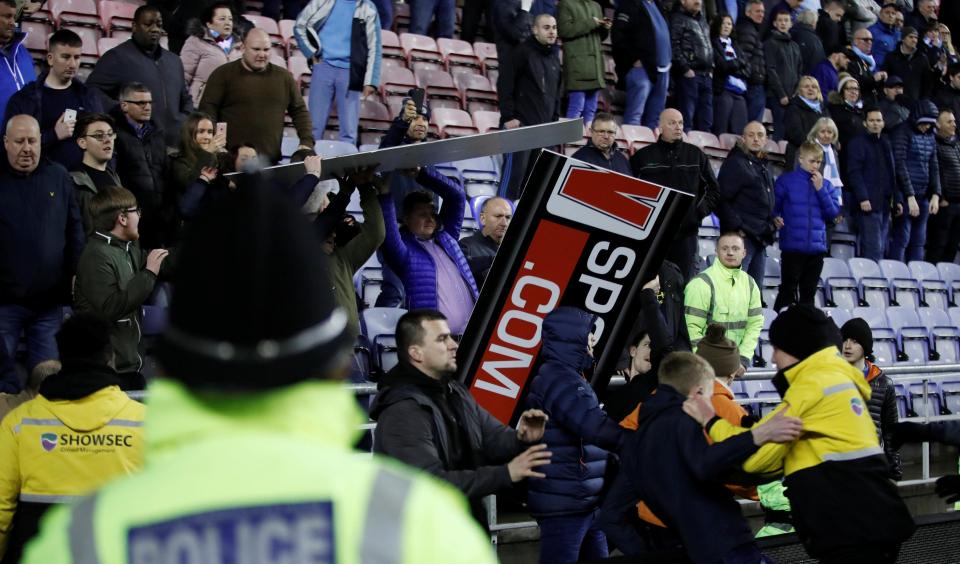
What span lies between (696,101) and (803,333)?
9.44 meters

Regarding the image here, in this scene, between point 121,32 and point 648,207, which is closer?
point 648,207

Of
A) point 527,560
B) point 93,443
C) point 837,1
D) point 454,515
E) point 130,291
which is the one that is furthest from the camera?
point 837,1

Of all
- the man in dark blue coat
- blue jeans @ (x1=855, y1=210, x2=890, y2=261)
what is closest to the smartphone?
the man in dark blue coat

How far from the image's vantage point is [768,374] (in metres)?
7.69

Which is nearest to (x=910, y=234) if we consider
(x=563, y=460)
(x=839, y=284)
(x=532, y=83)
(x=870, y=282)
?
(x=870, y=282)

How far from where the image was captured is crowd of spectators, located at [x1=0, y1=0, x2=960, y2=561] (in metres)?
5.19

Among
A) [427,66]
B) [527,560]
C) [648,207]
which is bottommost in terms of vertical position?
[527,560]

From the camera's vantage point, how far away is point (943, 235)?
14844 mm

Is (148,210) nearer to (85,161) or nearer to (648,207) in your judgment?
(85,161)

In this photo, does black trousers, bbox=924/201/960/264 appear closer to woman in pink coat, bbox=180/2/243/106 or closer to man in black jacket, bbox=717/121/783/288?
man in black jacket, bbox=717/121/783/288

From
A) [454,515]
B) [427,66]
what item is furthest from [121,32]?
[454,515]

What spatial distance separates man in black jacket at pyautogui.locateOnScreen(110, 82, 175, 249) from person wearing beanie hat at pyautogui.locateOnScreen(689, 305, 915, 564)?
395 centimetres

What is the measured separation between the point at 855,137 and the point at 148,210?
28.5 feet

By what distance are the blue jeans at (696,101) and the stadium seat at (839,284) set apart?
7.17 feet
